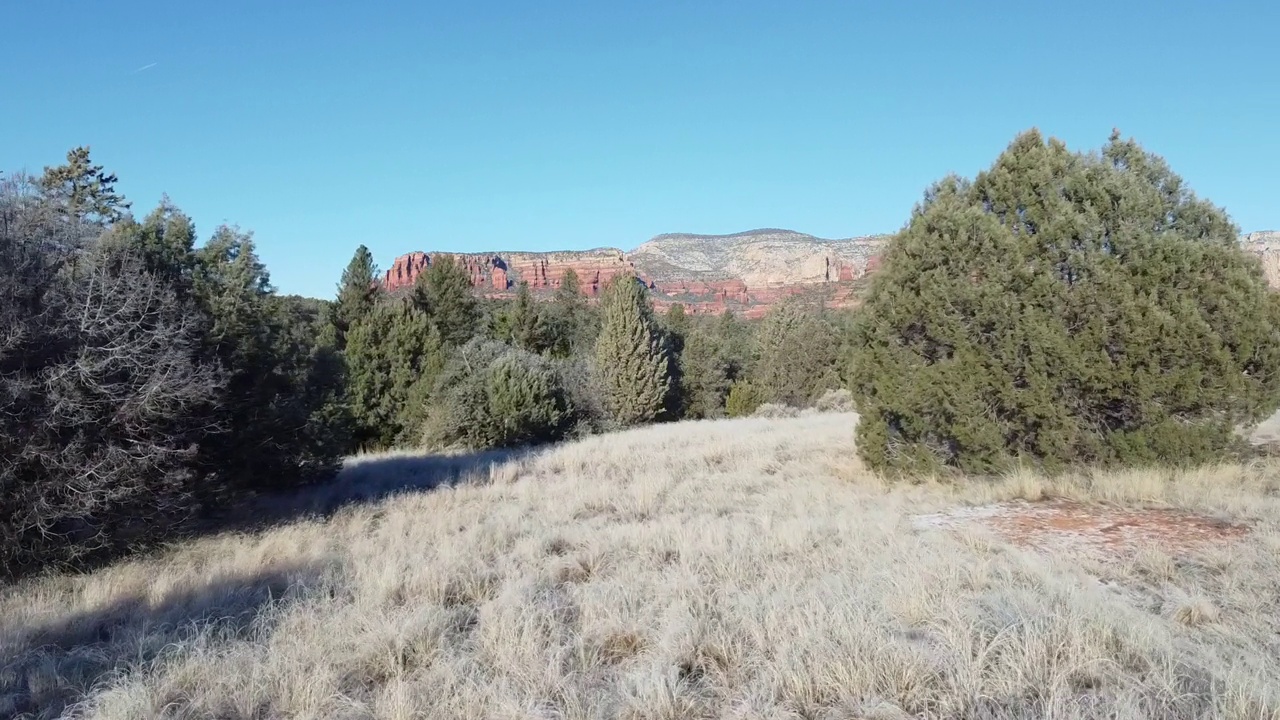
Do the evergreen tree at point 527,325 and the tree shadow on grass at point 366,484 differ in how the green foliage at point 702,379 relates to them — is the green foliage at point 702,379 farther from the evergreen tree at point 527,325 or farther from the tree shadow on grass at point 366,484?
the tree shadow on grass at point 366,484

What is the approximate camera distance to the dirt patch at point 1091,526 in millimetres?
5863

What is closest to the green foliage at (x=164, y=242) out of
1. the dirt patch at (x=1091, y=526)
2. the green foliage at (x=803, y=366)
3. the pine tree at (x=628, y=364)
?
the dirt patch at (x=1091, y=526)

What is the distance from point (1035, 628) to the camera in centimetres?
367

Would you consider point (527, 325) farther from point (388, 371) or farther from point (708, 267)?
point (708, 267)

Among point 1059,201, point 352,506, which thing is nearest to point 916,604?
point 1059,201

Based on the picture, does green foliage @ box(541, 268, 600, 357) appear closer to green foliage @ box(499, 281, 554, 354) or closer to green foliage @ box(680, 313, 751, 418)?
green foliage @ box(499, 281, 554, 354)

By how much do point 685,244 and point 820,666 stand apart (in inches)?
5034

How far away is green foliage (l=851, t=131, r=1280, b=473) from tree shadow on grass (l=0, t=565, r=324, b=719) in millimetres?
7943

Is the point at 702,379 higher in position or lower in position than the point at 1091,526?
lower

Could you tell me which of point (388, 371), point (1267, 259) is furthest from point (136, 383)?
point (388, 371)

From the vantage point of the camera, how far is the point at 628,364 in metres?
33.8

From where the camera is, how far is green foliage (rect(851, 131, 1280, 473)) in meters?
8.41

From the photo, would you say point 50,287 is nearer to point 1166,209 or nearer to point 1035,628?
point 1035,628

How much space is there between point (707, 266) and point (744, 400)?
297 feet
